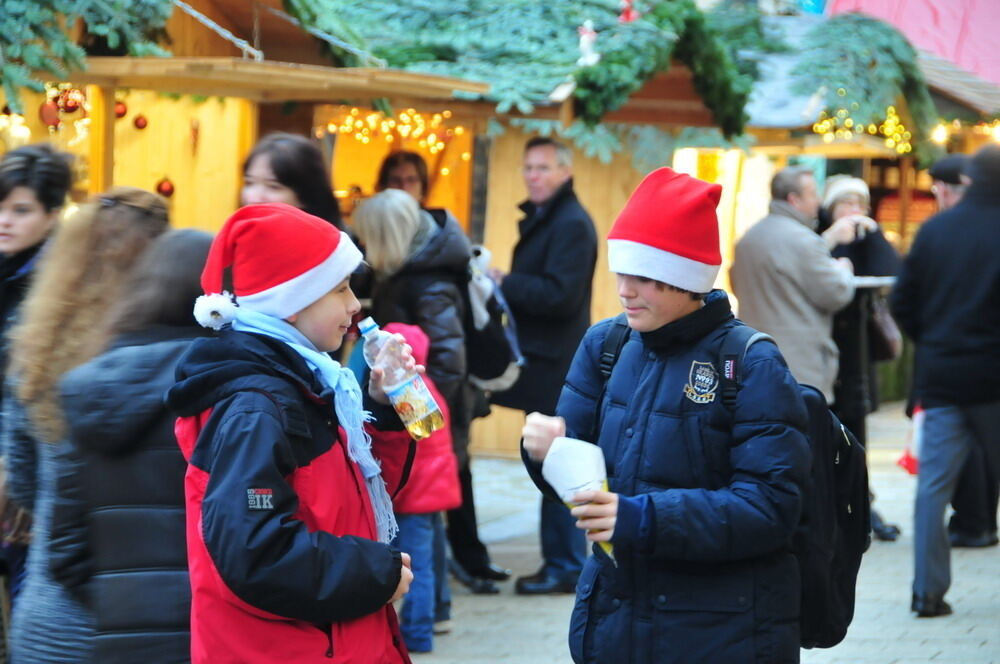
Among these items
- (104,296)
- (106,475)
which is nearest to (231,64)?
(104,296)

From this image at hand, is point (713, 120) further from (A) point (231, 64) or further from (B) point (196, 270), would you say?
(B) point (196, 270)

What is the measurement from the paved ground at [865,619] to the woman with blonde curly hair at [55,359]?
2909mm

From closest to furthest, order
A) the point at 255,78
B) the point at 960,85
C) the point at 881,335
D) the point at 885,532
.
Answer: the point at 255,78, the point at 885,532, the point at 881,335, the point at 960,85

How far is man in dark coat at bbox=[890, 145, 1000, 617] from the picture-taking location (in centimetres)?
668

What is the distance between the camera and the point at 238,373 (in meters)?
2.88

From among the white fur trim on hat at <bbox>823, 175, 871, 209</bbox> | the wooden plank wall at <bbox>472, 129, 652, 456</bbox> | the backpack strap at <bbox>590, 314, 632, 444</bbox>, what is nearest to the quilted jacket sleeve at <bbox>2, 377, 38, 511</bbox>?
the backpack strap at <bbox>590, 314, 632, 444</bbox>

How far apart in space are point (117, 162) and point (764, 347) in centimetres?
603

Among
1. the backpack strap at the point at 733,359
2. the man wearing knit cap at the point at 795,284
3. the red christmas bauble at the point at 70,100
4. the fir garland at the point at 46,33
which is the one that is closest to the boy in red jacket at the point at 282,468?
the backpack strap at the point at 733,359

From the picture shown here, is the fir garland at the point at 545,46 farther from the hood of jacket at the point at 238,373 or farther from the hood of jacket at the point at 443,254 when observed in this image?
the hood of jacket at the point at 238,373

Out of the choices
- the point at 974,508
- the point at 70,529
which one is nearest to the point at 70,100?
the point at 70,529

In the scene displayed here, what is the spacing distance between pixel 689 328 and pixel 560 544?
13.9ft

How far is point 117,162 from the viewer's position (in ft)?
27.8

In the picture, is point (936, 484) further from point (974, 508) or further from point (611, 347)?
point (611, 347)

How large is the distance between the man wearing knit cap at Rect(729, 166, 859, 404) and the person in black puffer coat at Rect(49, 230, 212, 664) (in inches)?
206
